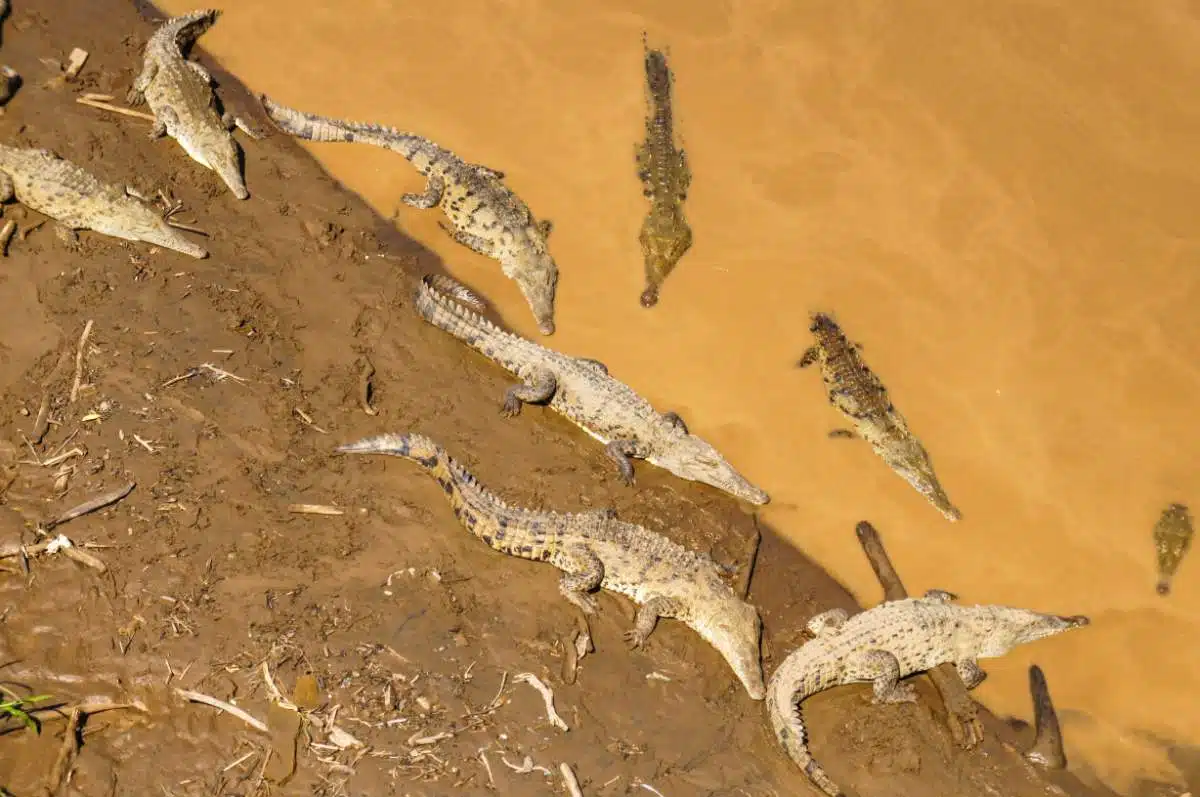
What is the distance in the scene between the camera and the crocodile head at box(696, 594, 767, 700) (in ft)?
22.2

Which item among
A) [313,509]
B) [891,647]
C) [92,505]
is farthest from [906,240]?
[92,505]

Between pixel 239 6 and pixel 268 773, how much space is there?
8.16 metres

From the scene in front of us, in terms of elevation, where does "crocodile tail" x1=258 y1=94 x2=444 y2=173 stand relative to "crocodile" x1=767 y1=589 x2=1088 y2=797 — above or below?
above

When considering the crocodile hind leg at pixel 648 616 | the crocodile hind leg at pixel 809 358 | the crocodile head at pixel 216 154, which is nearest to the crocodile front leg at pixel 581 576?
the crocodile hind leg at pixel 648 616

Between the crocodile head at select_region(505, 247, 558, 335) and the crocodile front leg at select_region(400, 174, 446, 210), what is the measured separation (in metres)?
1.01

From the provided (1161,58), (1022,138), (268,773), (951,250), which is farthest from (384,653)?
(1161,58)

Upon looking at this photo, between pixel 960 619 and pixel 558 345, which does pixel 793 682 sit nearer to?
pixel 960 619

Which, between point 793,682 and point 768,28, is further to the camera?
point 768,28

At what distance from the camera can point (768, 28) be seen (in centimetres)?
1093

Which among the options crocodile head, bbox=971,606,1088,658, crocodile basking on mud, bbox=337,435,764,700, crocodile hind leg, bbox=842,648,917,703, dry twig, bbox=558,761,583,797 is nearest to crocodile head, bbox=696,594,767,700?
crocodile basking on mud, bbox=337,435,764,700

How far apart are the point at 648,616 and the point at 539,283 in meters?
3.34

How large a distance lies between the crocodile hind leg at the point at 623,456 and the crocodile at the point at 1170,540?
440 centimetres

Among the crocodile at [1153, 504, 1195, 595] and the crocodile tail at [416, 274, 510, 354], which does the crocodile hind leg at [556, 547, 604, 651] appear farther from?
the crocodile at [1153, 504, 1195, 595]

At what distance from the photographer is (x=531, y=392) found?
7.96 metres
